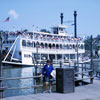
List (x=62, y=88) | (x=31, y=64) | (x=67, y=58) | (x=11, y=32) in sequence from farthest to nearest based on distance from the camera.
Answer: (x=67, y=58)
(x=11, y=32)
(x=31, y=64)
(x=62, y=88)

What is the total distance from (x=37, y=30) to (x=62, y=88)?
38483 millimetres

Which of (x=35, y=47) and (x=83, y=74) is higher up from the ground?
(x=35, y=47)

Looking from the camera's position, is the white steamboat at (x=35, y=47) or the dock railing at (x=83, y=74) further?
the white steamboat at (x=35, y=47)

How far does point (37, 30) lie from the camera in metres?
47.6

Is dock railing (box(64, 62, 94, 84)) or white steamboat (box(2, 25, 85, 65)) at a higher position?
white steamboat (box(2, 25, 85, 65))

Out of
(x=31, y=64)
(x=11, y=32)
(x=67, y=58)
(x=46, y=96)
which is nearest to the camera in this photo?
(x=46, y=96)

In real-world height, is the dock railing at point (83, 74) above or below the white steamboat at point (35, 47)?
below

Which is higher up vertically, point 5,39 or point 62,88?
point 5,39

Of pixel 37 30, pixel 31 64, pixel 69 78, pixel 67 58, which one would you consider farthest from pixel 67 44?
pixel 69 78

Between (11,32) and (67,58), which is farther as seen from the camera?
(67,58)

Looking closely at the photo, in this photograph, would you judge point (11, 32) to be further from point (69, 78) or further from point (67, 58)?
point (69, 78)

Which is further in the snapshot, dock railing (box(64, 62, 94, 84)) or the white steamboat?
the white steamboat

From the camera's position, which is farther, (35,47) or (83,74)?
(35,47)

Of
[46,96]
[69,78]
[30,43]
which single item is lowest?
[46,96]
